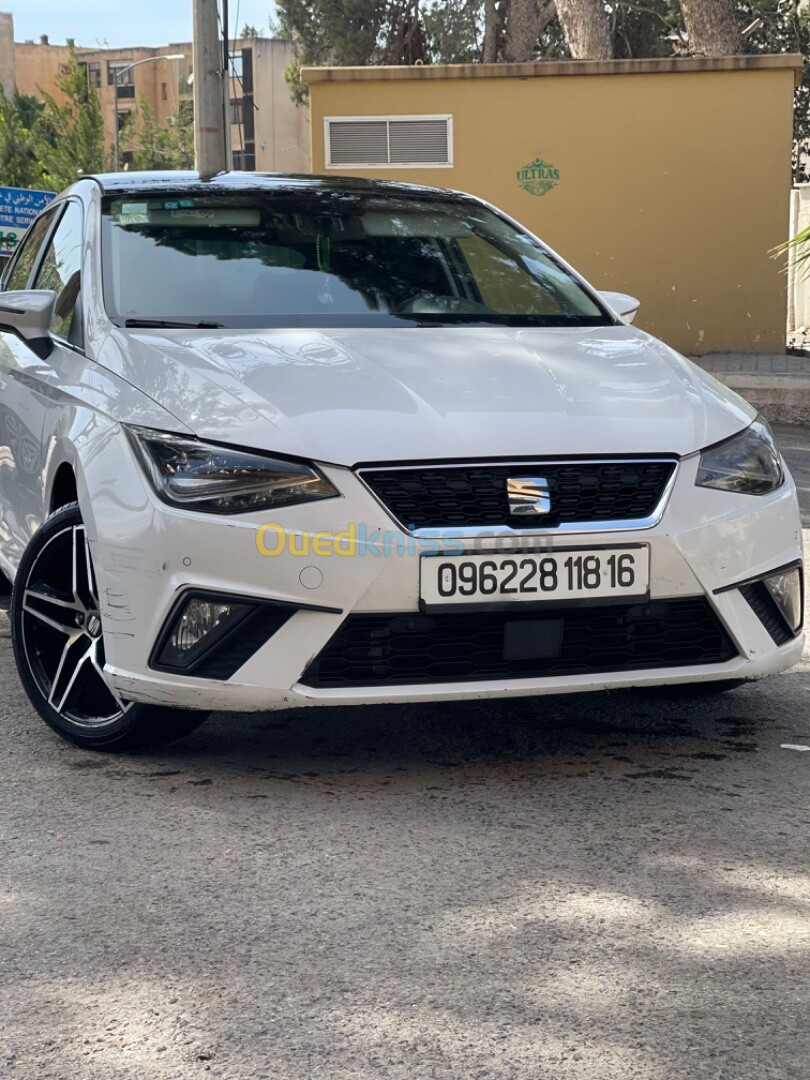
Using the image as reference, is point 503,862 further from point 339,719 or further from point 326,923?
point 339,719

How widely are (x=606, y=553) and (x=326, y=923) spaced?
117 cm

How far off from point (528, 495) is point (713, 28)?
62.5ft

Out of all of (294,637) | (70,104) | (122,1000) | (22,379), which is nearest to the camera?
(122,1000)

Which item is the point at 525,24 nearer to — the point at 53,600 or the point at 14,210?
the point at 14,210

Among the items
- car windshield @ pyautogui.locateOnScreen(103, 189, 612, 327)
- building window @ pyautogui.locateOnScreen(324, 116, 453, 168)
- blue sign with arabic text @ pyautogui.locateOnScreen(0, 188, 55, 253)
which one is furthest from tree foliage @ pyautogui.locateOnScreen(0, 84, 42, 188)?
car windshield @ pyautogui.locateOnScreen(103, 189, 612, 327)

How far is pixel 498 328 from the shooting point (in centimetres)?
461

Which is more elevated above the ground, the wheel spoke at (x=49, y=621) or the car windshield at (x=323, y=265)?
the car windshield at (x=323, y=265)

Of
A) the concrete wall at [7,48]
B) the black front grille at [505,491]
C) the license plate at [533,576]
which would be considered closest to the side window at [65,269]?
the black front grille at [505,491]

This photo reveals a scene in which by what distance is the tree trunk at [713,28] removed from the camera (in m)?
21.0

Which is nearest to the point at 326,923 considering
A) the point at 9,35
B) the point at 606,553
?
the point at 606,553

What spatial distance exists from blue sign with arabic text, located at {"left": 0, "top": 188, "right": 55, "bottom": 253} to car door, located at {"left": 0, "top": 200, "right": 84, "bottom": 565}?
44.4 ft

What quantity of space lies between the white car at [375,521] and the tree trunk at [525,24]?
29.1m

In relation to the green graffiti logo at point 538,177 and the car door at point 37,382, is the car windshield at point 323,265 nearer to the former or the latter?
the car door at point 37,382

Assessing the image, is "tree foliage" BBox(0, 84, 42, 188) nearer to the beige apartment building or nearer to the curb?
the beige apartment building
